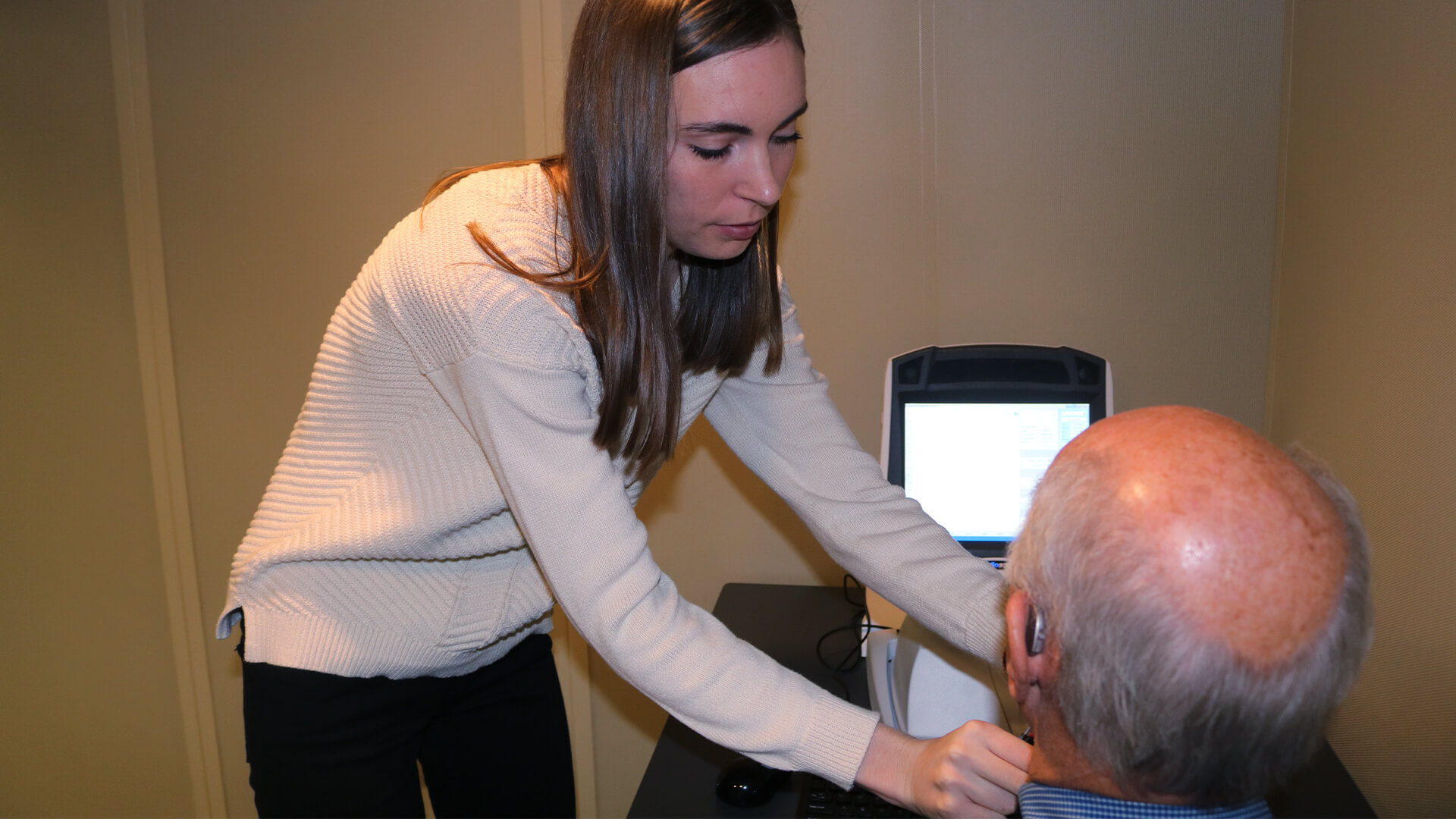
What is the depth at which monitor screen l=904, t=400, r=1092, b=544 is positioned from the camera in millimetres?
1606

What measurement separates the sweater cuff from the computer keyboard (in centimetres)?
21

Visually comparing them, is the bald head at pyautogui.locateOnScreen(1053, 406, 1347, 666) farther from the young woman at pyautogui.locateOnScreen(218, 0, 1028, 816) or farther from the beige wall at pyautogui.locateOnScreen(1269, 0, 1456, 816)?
the beige wall at pyautogui.locateOnScreen(1269, 0, 1456, 816)

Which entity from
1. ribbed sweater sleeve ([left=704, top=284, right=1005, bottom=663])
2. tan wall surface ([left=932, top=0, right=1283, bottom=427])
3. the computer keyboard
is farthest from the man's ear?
tan wall surface ([left=932, top=0, right=1283, bottom=427])

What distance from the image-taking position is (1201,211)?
1.72 m

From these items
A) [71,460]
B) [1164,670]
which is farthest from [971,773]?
[71,460]

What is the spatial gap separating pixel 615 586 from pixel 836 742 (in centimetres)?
27

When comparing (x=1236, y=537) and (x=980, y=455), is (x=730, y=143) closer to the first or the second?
(x=1236, y=537)

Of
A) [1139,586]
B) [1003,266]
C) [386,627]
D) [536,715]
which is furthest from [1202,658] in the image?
[1003,266]

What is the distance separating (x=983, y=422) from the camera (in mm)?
1617

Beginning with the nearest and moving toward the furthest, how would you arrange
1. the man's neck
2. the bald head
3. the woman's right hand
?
the bald head
the man's neck
the woman's right hand

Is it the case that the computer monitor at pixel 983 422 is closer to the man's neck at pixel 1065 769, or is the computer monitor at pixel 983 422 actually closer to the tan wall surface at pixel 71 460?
the man's neck at pixel 1065 769

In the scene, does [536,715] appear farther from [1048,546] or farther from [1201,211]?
[1201,211]

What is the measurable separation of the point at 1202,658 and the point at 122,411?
2363 millimetres

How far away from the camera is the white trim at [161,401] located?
2.07 m
